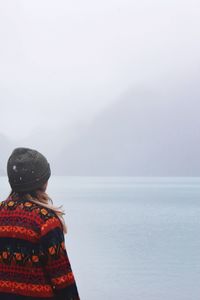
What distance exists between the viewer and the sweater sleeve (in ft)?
11.1

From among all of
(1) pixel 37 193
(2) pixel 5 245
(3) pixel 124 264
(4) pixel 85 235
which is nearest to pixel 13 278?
(2) pixel 5 245

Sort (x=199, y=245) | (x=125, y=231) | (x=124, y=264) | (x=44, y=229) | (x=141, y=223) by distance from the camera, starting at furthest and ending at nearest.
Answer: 1. (x=141, y=223)
2. (x=125, y=231)
3. (x=199, y=245)
4. (x=124, y=264)
5. (x=44, y=229)

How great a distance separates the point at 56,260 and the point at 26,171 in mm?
562

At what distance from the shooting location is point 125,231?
62.6 m

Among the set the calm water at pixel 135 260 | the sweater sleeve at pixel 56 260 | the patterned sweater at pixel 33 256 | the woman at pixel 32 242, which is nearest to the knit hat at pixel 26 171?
the woman at pixel 32 242

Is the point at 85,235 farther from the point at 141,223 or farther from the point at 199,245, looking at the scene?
the point at 141,223

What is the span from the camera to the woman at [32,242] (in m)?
3.41

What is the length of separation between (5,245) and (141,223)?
7326 centimetres

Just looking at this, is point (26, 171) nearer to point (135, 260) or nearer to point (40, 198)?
point (40, 198)

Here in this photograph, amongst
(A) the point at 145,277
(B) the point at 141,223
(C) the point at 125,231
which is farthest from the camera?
(B) the point at 141,223

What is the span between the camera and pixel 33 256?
343 centimetres

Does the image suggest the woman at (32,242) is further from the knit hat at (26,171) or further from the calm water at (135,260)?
the calm water at (135,260)

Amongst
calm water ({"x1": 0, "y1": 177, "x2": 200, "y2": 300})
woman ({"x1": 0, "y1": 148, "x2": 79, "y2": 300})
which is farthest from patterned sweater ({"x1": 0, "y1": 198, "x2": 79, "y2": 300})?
calm water ({"x1": 0, "y1": 177, "x2": 200, "y2": 300})

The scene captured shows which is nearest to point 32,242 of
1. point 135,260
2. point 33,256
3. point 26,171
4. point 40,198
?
point 33,256
